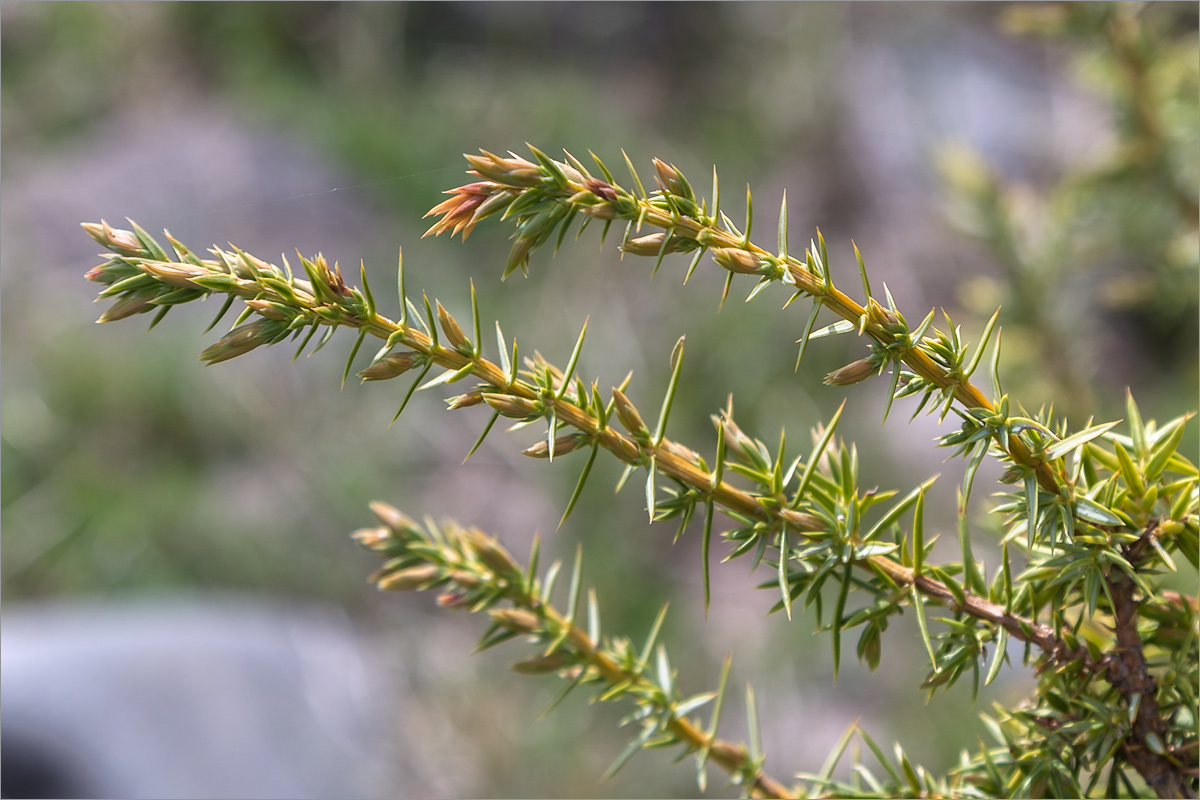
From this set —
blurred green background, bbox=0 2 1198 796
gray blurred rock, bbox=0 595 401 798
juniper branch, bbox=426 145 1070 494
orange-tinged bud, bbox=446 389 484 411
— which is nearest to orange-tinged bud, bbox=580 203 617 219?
juniper branch, bbox=426 145 1070 494

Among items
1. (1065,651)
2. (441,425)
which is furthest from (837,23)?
(1065,651)

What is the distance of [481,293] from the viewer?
364cm

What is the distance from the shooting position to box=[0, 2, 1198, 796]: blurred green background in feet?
9.67

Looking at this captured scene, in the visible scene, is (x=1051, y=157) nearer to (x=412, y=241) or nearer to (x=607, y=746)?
(x=412, y=241)

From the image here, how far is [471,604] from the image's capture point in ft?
1.93

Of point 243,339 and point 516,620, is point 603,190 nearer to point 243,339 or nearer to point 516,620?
point 243,339

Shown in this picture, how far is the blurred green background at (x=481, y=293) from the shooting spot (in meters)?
2.95

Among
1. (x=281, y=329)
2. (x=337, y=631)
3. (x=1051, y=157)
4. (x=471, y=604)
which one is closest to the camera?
(x=281, y=329)

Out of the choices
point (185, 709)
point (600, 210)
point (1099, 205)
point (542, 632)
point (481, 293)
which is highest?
point (481, 293)

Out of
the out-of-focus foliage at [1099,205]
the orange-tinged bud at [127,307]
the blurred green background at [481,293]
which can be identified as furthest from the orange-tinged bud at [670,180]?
the blurred green background at [481,293]

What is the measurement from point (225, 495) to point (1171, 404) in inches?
134

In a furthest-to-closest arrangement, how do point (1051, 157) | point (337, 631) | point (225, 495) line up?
point (1051, 157) < point (225, 495) < point (337, 631)

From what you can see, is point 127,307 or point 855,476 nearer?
point 127,307

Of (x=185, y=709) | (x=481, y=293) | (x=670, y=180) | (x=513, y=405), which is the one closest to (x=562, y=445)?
(x=513, y=405)
